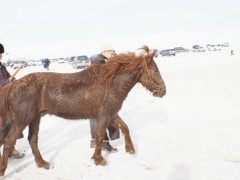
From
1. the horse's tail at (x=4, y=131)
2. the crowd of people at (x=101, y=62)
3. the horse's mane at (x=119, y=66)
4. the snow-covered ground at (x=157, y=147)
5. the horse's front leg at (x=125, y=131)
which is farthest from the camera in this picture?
the horse's front leg at (x=125, y=131)

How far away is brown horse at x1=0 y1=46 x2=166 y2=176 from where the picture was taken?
5.69m

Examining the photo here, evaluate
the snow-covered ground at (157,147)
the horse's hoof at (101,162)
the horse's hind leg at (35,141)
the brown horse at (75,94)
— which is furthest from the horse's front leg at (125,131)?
the horse's hind leg at (35,141)

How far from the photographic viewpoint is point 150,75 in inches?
243

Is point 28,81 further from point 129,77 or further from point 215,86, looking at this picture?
point 215,86

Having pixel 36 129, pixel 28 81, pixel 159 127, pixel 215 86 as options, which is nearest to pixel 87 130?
pixel 159 127

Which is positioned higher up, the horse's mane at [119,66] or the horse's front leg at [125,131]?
the horse's mane at [119,66]

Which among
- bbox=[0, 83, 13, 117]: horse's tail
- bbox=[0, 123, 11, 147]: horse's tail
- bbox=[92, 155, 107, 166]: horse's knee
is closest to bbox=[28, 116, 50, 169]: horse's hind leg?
bbox=[0, 123, 11, 147]: horse's tail

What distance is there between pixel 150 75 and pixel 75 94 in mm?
1355

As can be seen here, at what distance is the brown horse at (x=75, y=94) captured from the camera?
18.7 ft

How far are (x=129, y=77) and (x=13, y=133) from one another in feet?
7.15

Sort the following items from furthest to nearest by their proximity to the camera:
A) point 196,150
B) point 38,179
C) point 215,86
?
point 215,86
point 196,150
point 38,179

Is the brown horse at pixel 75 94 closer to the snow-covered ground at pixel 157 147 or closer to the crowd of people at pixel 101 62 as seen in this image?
the snow-covered ground at pixel 157 147

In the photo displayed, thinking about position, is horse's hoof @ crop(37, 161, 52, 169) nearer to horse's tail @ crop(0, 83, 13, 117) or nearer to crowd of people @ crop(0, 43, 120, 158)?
crowd of people @ crop(0, 43, 120, 158)

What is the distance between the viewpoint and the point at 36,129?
6.21m
